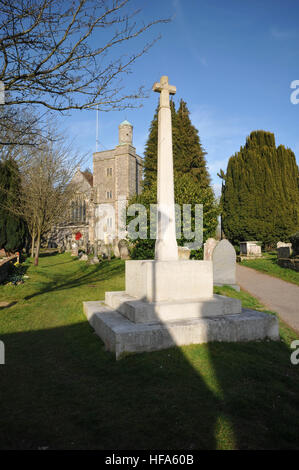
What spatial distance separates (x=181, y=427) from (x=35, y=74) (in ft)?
16.2

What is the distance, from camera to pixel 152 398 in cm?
276

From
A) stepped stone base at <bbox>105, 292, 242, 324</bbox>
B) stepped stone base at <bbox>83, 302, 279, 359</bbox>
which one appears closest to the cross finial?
stepped stone base at <bbox>105, 292, 242, 324</bbox>

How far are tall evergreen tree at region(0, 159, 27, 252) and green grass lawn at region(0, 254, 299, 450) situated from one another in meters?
13.2

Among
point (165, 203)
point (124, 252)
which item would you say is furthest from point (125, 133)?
point (165, 203)

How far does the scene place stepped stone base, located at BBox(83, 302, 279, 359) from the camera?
12.5 ft

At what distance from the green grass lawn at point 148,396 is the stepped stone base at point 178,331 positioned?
14 cm

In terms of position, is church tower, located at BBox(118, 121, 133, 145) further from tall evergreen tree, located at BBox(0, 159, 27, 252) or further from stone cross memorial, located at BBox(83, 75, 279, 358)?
stone cross memorial, located at BBox(83, 75, 279, 358)

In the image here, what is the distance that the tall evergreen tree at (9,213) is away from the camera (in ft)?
54.7

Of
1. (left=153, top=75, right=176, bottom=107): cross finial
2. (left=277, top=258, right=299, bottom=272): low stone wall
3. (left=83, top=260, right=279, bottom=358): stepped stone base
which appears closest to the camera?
(left=83, top=260, right=279, bottom=358): stepped stone base

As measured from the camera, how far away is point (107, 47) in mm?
4559

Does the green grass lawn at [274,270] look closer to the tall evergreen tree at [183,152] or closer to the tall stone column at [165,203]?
the tall stone column at [165,203]

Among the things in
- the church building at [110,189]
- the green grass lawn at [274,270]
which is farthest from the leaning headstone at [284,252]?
the church building at [110,189]

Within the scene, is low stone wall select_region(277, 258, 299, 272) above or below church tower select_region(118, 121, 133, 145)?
below

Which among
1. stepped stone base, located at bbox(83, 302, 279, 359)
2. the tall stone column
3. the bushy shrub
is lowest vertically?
stepped stone base, located at bbox(83, 302, 279, 359)
